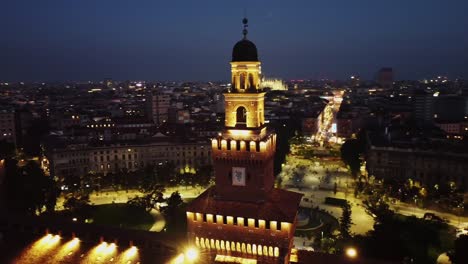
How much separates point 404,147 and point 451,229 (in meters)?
28.5

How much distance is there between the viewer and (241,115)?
1460 inches

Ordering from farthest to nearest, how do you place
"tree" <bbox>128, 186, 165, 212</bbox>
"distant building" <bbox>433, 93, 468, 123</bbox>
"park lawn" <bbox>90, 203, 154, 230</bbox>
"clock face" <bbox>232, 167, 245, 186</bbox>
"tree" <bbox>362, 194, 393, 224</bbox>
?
"distant building" <bbox>433, 93, 468, 123</bbox>
"tree" <bbox>128, 186, 165, 212</bbox>
"park lawn" <bbox>90, 203, 154, 230</bbox>
"tree" <bbox>362, 194, 393, 224</bbox>
"clock face" <bbox>232, 167, 245, 186</bbox>

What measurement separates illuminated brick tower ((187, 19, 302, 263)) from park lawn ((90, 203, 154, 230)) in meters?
27.9

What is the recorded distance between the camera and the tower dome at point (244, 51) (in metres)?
36.1

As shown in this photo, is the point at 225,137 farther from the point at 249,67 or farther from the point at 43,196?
the point at 43,196

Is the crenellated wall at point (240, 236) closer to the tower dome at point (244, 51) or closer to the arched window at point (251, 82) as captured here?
the arched window at point (251, 82)

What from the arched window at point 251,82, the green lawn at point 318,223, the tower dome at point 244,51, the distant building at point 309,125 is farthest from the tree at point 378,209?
the distant building at point 309,125

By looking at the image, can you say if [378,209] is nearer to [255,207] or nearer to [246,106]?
[255,207]

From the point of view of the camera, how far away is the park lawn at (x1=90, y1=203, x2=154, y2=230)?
6226cm

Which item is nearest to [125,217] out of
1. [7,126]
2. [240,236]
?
[240,236]

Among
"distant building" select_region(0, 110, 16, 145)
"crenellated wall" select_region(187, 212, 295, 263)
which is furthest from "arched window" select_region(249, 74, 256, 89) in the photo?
"distant building" select_region(0, 110, 16, 145)

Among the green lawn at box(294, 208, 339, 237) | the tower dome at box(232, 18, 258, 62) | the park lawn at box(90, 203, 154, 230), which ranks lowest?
the green lawn at box(294, 208, 339, 237)

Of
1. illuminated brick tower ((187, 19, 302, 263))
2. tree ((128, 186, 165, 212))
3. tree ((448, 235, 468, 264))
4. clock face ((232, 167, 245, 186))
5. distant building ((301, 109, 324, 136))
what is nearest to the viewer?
illuminated brick tower ((187, 19, 302, 263))

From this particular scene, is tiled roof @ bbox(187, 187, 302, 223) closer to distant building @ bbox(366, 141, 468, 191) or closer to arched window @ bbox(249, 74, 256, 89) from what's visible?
arched window @ bbox(249, 74, 256, 89)
